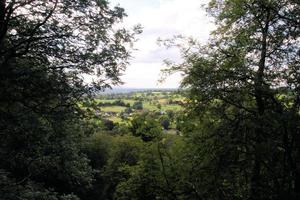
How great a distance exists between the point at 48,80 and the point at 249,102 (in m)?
7.04

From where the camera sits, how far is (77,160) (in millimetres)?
10391

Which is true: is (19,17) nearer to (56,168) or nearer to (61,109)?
(61,109)

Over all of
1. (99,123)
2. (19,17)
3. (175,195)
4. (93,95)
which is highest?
(19,17)

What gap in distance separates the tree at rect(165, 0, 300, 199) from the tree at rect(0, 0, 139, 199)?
12.0 ft

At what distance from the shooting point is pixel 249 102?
1307 cm

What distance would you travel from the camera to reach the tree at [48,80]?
366 inches

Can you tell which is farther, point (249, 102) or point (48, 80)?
point (249, 102)

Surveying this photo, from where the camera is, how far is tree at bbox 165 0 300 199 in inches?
432

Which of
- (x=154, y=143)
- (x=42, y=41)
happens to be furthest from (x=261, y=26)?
(x=42, y=41)

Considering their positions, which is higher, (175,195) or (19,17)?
(19,17)

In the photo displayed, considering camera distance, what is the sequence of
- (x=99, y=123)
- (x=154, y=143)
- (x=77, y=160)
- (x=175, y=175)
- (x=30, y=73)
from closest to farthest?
(x=30, y=73) → (x=77, y=160) → (x=99, y=123) → (x=175, y=175) → (x=154, y=143)

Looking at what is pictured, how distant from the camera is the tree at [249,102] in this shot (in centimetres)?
1096

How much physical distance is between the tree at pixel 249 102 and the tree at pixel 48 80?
3655mm

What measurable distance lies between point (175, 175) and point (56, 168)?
193 inches
